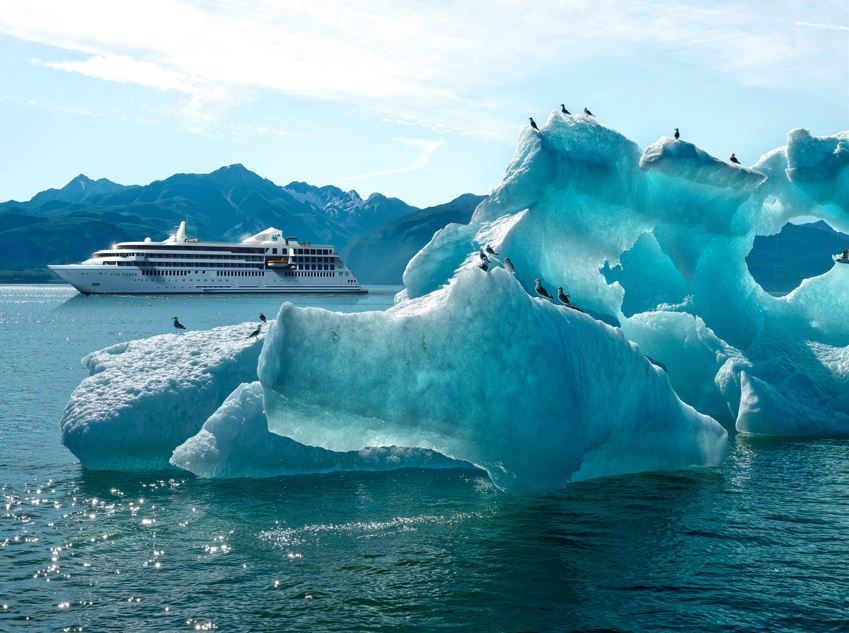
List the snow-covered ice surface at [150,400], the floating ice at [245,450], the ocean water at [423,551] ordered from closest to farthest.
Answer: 1. the ocean water at [423,551]
2. the floating ice at [245,450]
3. the snow-covered ice surface at [150,400]

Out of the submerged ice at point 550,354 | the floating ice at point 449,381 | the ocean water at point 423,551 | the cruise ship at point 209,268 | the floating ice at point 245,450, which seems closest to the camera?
the ocean water at point 423,551

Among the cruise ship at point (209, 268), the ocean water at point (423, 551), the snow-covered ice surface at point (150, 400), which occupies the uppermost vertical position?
the cruise ship at point (209, 268)

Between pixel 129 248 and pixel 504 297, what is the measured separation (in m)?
123

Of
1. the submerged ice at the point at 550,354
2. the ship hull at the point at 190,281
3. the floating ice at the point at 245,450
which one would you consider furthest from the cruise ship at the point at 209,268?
the floating ice at the point at 245,450

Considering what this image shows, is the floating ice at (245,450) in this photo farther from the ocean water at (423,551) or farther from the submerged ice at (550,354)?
the ocean water at (423,551)

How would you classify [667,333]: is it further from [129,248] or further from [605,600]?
[129,248]

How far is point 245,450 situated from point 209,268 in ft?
389

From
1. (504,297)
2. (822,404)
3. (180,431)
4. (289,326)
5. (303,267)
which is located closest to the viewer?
(289,326)

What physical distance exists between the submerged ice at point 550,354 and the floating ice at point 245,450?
34mm

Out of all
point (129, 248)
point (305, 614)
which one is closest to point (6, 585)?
point (305, 614)

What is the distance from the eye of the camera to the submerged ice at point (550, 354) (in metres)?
14.2

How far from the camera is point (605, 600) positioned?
11156 mm

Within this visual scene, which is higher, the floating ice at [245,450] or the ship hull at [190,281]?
the ship hull at [190,281]

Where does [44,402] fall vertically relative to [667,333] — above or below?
below
